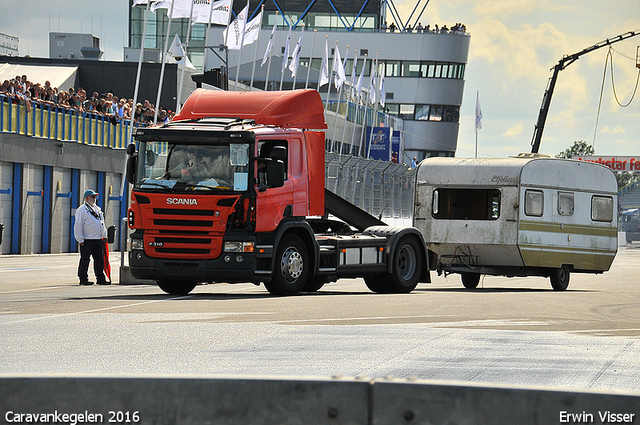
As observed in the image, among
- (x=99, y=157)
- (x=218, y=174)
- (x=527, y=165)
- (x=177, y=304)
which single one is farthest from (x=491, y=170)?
(x=99, y=157)

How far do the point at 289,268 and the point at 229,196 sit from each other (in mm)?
1678

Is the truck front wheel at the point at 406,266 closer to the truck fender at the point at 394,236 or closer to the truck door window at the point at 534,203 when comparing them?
the truck fender at the point at 394,236

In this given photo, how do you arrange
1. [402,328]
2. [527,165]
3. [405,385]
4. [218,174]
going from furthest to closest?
[527,165] < [218,174] < [402,328] < [405,385]

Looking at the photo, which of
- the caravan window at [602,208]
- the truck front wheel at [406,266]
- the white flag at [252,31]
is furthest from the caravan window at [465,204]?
the white flag at [252,31]

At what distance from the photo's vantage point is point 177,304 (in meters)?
14.5

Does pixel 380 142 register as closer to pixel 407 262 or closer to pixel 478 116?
pixel 478 116

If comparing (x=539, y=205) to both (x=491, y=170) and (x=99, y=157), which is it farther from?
(x=99, y=157)

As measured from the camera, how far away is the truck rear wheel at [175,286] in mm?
17828

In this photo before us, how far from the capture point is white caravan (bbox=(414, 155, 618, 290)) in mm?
A: 22516

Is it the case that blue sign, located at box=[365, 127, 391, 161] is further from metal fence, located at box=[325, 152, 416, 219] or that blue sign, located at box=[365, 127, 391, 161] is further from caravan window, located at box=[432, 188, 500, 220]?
caravan window, located at box=[432, 188, 500, 220]

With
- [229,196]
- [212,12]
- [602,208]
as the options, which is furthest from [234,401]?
[212,12]

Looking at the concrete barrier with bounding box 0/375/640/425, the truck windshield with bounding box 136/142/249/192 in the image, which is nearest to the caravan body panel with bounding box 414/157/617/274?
the truck windshield with bounding box 136/142/249/192

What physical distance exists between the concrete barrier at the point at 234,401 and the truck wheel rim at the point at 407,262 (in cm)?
1496

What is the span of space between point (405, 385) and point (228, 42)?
34818 millimetres
